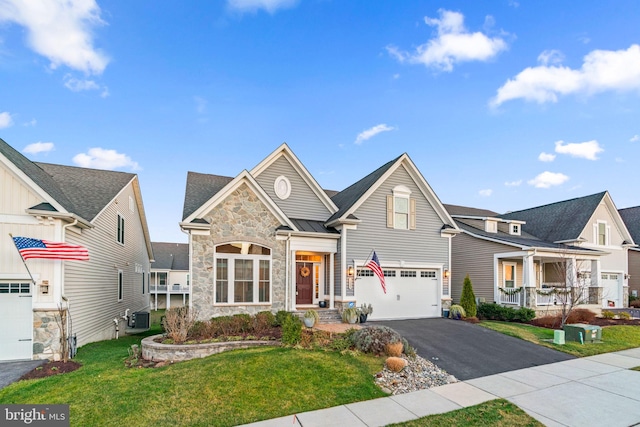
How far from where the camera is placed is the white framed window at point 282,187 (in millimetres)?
15094

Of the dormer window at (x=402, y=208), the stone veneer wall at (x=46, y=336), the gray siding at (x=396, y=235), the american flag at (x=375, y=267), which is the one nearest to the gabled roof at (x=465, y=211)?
the gray siding at (x=396, y=235)

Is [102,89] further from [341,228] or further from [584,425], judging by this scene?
[584,425]

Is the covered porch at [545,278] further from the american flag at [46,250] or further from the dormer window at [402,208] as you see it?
the american flag at [46,250]

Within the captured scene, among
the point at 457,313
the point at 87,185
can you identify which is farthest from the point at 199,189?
the point at 457,313

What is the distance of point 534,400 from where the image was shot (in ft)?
21.6

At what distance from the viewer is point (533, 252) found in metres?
16.5

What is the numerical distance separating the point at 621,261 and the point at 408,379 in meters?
24.5

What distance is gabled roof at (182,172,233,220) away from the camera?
1307cm

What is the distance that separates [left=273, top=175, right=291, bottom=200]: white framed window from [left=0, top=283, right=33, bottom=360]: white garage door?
9249 mm

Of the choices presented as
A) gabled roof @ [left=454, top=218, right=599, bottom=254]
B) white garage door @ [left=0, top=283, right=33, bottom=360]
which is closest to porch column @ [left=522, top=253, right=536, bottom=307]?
gabled roof @ [left=454, top=218, right=599, bottom=254]

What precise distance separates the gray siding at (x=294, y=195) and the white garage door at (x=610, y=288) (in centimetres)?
2006

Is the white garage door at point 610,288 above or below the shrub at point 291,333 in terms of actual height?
below

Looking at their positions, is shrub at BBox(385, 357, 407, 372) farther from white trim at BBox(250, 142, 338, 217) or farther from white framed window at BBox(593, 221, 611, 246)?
white framed window at BBox(593, 221, 611, 246)

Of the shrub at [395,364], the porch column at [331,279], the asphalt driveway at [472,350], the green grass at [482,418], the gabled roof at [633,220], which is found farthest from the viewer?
the gabled roof at [633,220]
